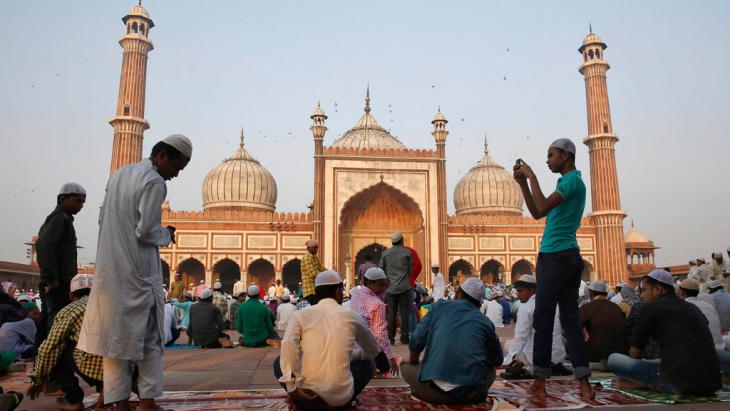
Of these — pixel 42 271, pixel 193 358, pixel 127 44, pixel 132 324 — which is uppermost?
pixel 127 44

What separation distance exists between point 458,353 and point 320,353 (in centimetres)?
70

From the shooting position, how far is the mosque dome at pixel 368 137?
2700 cm

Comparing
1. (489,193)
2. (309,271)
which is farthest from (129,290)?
(489,193)

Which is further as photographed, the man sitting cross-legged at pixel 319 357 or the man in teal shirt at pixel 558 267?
the man in teal shirt at pixel 558 267

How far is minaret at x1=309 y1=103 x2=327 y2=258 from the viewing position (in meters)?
21.9

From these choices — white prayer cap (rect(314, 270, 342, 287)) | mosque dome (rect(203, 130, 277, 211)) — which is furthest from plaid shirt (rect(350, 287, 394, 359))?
mosque dome (rect(203, 130, 277, 211))

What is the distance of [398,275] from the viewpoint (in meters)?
6.61

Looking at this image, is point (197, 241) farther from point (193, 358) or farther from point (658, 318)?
point (658, 318)

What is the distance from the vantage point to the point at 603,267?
24750 millimetres

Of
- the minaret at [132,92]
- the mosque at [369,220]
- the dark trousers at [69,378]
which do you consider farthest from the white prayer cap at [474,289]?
the minaret at [132,92]

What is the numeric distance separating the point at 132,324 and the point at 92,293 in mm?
241

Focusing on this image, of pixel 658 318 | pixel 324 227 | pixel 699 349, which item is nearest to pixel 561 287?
pixel 658 318

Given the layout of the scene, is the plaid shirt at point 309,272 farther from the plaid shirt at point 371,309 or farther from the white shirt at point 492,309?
the white shirt at point 492,309

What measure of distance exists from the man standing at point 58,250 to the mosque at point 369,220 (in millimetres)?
17556
